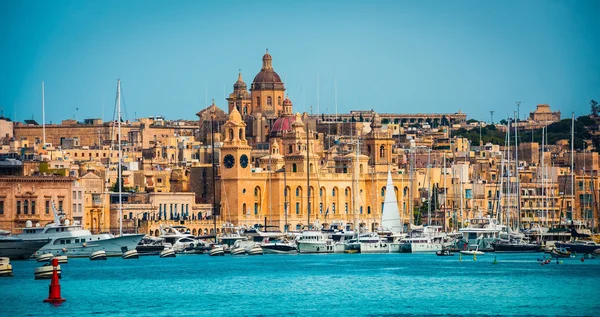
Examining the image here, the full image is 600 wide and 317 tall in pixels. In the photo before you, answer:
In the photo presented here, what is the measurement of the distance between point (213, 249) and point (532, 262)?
2442cm

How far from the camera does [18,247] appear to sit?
98625 millimetres

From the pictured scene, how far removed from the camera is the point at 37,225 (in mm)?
106125

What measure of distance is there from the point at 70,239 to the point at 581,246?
98.4 ft

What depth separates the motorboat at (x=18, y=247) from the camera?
323 ft

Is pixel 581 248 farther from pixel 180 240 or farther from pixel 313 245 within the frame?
pixel 180 240

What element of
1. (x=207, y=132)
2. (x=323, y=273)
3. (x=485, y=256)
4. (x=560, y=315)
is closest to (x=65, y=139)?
(x=207, y=132)

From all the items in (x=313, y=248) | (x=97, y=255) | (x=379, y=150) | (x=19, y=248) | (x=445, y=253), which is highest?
(x=379, y=150)

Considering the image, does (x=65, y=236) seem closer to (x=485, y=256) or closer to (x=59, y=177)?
(x=59, y=177)

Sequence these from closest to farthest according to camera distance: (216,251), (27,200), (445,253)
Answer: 1. (27,200)
2. (445,253)
3. (216,251)

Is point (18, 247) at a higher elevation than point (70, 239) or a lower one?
lower

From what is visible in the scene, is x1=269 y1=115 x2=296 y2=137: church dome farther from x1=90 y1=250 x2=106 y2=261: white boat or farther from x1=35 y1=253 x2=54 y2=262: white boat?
x1=35 y1=253 x2=54 y2=262: white boat

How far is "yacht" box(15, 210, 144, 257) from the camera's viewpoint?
9994 cm

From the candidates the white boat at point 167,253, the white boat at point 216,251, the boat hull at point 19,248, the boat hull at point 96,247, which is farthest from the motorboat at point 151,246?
the boat hull at point 19,248

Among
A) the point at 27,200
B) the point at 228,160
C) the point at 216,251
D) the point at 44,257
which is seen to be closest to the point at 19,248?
the point at 44,257
